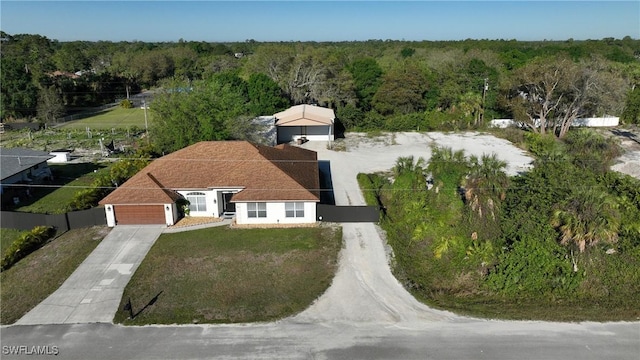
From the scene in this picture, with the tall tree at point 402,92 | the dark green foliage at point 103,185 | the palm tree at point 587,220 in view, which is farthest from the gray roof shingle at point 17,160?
the tall tree at point 402,92

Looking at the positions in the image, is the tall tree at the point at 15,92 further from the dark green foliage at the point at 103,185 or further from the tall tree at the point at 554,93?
the tall tree at the point at 554,93

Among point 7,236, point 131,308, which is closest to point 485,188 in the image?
point 131,308

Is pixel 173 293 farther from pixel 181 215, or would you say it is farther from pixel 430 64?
pixel 430 64

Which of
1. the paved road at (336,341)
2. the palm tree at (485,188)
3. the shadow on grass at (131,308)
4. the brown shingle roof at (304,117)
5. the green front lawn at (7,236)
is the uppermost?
the brown shingle roof at (304,117)

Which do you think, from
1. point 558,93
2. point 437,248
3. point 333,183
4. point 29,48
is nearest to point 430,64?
point 558,93

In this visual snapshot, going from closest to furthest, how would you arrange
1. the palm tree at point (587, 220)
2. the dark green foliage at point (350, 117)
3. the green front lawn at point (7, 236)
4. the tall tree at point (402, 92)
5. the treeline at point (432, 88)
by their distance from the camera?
the palm tree at point (587, 220), the green front lawn at point (7, 236), the treeline at point (432, 88), the dark green foliage at point (350, 117), the tall tree at point (402, 92)

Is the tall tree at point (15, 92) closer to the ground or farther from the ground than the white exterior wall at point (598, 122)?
farther from the ground
